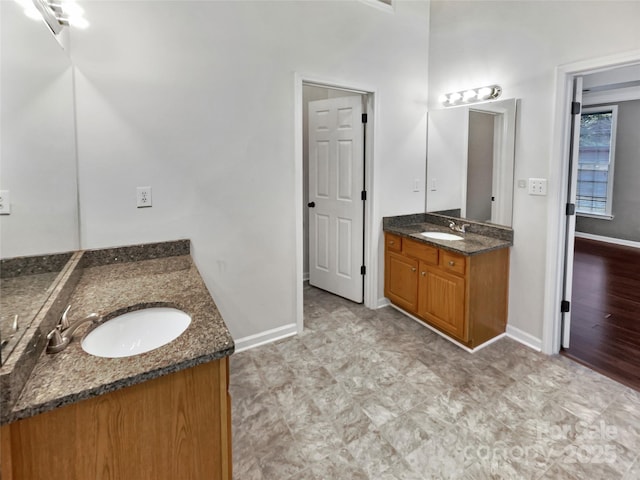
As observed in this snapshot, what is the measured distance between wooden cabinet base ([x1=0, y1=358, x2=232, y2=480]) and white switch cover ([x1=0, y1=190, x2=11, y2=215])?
61cm

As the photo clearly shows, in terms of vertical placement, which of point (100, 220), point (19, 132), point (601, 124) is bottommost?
point (100, 220)

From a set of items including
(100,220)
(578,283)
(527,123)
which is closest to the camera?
(100,220)

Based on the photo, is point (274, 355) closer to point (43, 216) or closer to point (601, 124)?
point (43, 216)

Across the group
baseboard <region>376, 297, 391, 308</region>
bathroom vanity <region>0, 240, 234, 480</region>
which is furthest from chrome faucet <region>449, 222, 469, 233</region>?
bathroom vanity <region>0, 240, 234, 480</region>

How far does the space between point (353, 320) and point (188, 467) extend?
7.24 ft

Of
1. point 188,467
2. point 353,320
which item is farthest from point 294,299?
point 188,467

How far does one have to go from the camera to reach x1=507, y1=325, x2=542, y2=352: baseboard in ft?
8.91

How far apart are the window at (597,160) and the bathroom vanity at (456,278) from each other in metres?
4.69

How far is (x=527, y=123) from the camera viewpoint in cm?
265

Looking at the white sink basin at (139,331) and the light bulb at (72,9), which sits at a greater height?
the light bulb at (72,9)

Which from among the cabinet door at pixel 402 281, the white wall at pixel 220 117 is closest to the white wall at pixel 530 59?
the white wall at pixel 220 117

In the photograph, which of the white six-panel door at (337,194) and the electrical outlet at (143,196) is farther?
the white six-panel door at (337,194)

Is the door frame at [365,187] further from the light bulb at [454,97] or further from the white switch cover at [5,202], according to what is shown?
the white switch cover at [5,202]

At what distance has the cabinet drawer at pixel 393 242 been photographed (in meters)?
3.29
